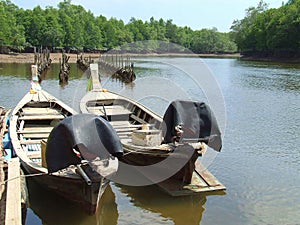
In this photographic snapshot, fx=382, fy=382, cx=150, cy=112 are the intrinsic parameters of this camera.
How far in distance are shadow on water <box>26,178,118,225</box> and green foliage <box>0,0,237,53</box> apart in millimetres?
32975

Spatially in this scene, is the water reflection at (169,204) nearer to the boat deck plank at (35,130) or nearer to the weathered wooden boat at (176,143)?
the weathered wooden boat at (176,143)

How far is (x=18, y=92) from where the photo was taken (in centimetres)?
2411

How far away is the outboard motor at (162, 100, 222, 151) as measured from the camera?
8.32m

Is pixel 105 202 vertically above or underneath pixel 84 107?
underneath

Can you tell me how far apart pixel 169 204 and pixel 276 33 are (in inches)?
2604

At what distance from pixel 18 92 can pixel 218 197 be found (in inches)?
730

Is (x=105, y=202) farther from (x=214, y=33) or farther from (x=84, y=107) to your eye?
(x=214, y=33)

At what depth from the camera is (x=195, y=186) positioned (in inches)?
344

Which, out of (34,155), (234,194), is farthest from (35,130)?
(234,194)

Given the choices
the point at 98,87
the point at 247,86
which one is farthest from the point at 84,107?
the point at 247,86

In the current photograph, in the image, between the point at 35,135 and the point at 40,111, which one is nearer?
the point at 35,135

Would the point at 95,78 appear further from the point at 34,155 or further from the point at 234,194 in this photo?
the point at 234,194

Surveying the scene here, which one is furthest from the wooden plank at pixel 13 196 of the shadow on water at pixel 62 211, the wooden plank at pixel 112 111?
the wooden plank at pixel 112 111

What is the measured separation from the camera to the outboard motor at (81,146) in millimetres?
6832
